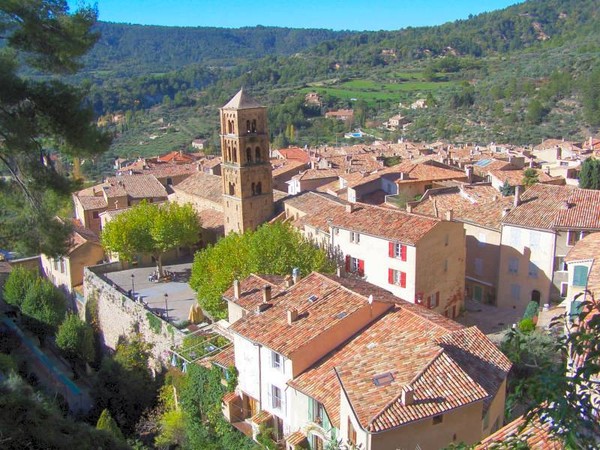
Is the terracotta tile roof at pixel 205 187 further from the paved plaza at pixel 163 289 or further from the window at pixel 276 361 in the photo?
the window at pixel 276 361

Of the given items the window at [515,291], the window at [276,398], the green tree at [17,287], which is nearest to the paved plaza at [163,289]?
the green tree at [17,287]

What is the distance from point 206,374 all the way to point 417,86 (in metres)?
117

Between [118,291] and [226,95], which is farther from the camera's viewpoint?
[226,95]

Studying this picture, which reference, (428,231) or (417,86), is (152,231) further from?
(417,86)

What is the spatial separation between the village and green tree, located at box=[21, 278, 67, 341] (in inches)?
39.6

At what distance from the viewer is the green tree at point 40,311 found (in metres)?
34.5

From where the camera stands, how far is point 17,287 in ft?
115

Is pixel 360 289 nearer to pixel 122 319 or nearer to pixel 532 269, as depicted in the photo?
pixel 532 269

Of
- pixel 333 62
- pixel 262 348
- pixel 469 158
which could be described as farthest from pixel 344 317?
pixel 333 62

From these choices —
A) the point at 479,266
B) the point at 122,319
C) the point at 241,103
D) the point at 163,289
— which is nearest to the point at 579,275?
the point at 479,266

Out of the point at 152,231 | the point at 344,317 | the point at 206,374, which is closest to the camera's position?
the point at 344,317

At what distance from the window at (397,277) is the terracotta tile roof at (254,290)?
592cm

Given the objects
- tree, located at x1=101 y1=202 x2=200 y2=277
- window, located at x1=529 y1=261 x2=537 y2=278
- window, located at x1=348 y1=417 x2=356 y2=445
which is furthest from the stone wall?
window, located at x1=529 y1=261 x2=537 y2=278

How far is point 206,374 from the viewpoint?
73.8 ft
